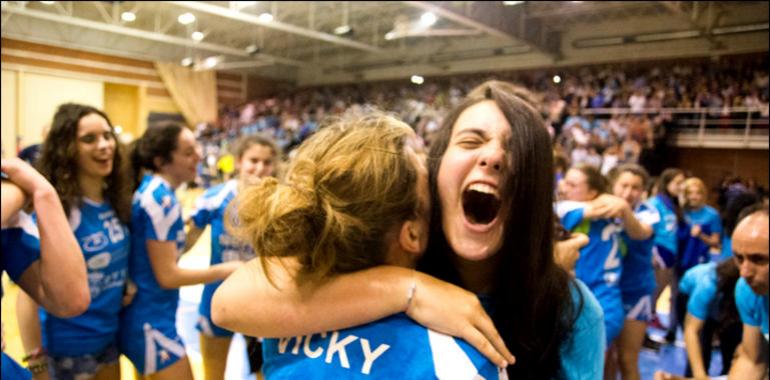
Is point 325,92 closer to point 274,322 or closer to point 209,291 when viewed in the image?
point 209,291

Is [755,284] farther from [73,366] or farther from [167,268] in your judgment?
[73,366]

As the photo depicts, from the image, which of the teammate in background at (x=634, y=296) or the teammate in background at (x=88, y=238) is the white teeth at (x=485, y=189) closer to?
the teammate in background at (x=88, y=238)

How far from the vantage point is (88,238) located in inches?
78.0

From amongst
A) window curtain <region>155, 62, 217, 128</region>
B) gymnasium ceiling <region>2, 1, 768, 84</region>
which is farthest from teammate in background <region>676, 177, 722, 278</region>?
window curtain <region>155, 62, 217, 128</region>

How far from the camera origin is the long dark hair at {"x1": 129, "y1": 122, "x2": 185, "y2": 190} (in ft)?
Result: 8.74

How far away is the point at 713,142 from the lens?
966cm

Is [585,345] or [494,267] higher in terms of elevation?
[494,267]

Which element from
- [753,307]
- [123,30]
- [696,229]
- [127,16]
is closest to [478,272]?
[753,307]

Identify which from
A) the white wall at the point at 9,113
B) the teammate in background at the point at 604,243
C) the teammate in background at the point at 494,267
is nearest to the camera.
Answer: the teammate in background at the point at 494,267

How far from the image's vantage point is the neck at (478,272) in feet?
3.92

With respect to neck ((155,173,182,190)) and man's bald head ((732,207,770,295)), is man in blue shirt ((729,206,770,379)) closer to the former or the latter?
man's bald head ((732,207,770,295))

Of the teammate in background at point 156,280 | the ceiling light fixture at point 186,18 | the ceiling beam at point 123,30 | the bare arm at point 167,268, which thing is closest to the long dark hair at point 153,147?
the teammate in background at point 156,280

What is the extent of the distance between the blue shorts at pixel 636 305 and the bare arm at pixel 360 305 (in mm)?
2659

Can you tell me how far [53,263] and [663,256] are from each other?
4619mm
